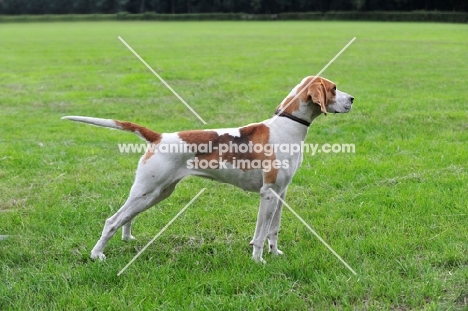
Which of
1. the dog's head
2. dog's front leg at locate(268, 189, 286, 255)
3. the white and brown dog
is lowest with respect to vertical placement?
dog's front leg at locate(268, 189, 286, 255)

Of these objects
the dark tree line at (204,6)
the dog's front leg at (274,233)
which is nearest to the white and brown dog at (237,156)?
the dog's front leg at (274,233)

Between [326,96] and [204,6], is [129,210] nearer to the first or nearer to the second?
[326,96]

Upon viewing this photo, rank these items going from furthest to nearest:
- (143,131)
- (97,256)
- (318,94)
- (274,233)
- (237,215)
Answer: (237,215), (274,233), (97,256), (143,131), (318,94)

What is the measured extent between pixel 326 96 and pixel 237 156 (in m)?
1.03

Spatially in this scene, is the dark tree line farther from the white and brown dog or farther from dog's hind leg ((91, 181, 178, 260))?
dog's hind leg ((91, 181, 178, 260))

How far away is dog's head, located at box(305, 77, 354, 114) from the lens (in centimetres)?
485

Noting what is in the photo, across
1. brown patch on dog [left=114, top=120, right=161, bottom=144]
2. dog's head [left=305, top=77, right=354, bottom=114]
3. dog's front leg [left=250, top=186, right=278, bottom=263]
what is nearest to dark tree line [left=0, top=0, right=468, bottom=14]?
dog's head [left=305, top=77, right=354, bottom=114]

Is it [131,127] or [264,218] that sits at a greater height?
[131,127]

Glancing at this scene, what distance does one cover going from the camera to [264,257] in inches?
207

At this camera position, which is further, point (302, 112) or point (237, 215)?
point (237, 215)

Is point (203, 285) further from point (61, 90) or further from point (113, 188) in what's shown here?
point (61, 90)

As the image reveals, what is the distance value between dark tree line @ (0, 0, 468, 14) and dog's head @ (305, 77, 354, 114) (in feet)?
254

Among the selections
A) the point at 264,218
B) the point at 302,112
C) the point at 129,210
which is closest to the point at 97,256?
the point at 129,210

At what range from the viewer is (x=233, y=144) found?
5023 mm
